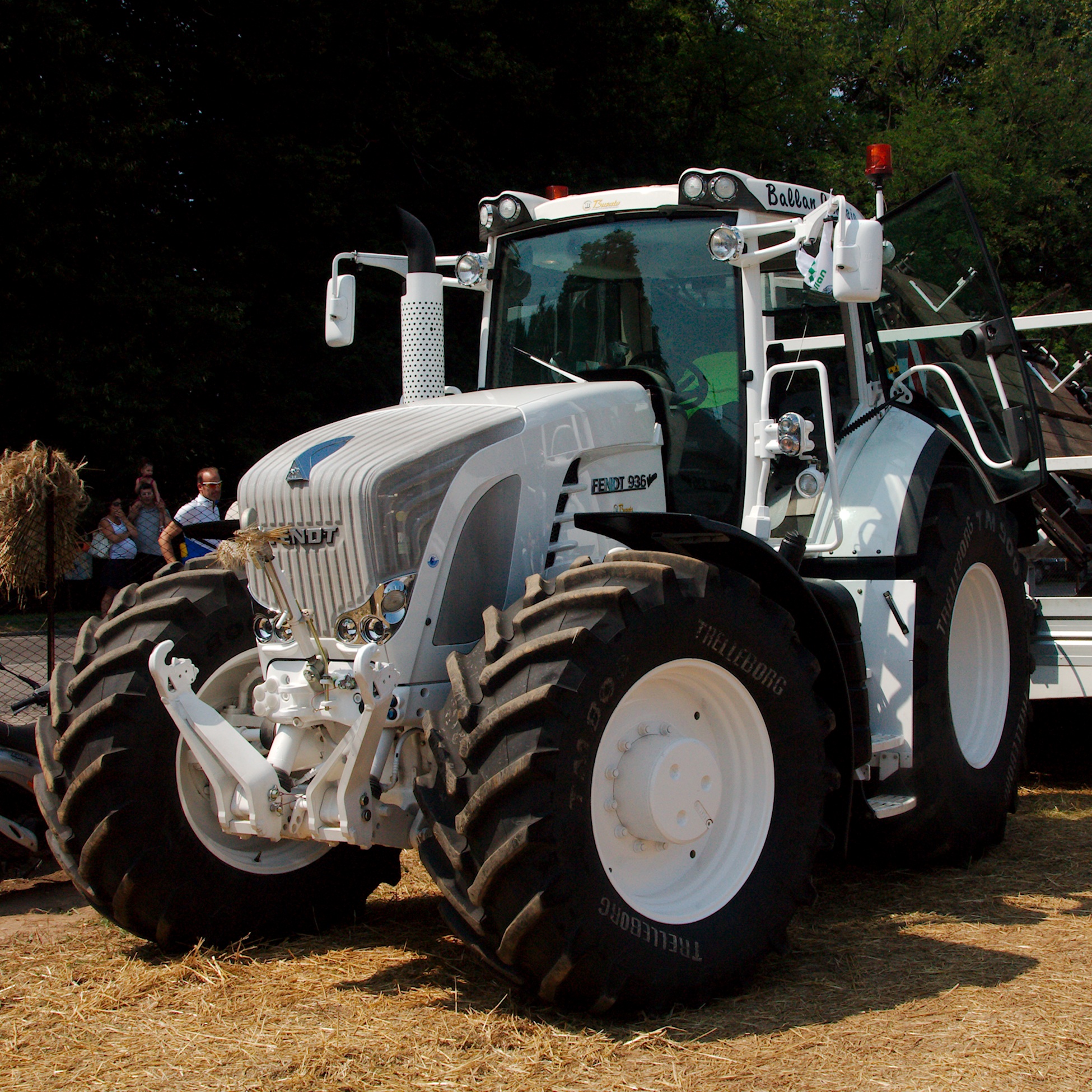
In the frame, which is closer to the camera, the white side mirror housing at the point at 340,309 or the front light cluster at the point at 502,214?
the white side mirror housing at the point at 340,309

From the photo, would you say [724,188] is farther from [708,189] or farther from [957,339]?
[957,339]

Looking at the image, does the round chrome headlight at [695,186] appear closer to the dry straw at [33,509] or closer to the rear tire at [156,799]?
the rear tire at [156,799]

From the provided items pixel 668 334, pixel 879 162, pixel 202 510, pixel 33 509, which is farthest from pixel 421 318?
pixel 202 510

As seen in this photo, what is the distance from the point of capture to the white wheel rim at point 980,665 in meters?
5.63

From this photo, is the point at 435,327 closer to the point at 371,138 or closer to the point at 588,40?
the point at 371,138

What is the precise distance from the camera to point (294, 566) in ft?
13.3

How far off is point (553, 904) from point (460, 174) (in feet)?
56.8

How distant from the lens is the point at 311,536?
402 cm

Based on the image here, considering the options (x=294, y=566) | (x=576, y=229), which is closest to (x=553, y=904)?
(x=294, y=566)

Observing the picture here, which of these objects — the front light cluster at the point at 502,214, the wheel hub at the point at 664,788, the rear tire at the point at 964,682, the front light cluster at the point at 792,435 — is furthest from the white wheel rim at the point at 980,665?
the front light cluster at the point at 502,214

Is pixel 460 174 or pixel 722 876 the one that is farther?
pixel 460 174

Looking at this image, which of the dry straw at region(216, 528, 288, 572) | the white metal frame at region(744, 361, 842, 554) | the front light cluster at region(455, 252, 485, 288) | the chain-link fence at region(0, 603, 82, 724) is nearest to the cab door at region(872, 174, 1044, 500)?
the white metal frame at region(744, 361, 842, 554)

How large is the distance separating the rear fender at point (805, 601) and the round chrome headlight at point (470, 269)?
5.60 feet

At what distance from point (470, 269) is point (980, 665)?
292 centimetres
